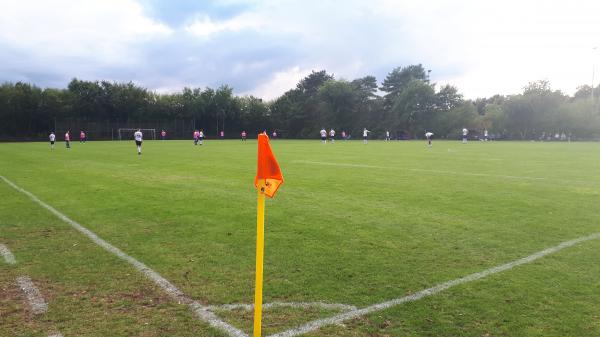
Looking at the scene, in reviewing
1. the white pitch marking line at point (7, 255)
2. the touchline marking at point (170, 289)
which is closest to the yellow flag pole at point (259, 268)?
the touchline marking at point (170, 289)

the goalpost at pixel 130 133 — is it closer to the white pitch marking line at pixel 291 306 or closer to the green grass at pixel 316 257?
the green grass at pixel 316 257

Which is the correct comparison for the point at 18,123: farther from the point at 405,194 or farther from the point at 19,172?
Answer: the point at 405,194

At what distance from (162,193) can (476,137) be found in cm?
7920

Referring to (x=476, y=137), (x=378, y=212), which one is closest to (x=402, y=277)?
(x=378, y=212)

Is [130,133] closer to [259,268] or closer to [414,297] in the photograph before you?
[414,297]

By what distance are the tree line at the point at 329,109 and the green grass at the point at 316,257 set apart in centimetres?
7379

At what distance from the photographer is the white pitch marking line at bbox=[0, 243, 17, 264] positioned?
613 cm

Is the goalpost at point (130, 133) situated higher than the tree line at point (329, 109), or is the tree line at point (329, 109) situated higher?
the tree line at point (329, 109)

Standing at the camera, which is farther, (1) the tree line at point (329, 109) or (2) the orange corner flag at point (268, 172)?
(1) the tree line at point (329, 109)

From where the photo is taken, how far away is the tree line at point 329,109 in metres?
75.9

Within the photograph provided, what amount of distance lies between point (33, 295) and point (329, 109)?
94.7m

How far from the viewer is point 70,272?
222 inches

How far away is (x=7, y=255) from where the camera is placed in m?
6.41

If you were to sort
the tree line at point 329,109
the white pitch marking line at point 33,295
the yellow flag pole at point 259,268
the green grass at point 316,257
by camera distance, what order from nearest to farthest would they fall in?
the yellow flag pole at point 259,268 → the green grass at point 316,257 → the white pitch marking line at point 33,295 → the tree line at point 329,109
